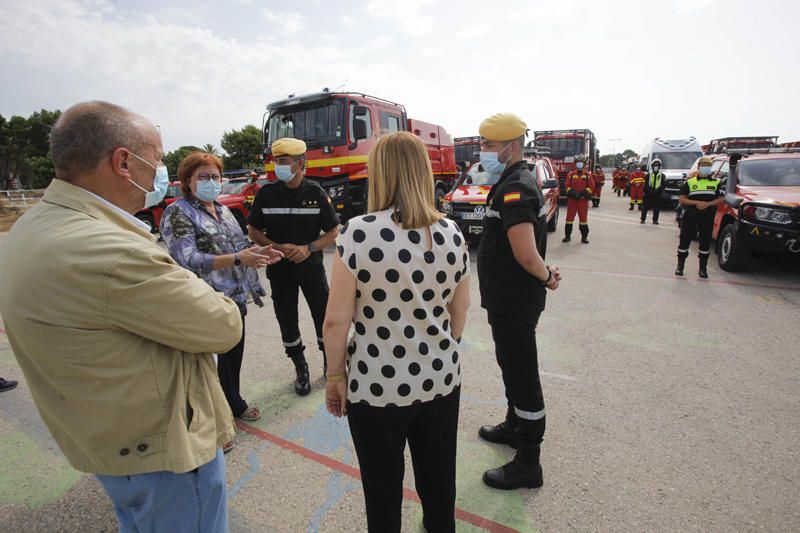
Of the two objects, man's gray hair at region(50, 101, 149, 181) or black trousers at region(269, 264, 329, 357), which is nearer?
man's gray hair at region(50, 101, 149, 181)

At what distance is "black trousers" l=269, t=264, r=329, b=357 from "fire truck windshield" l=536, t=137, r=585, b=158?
1801 centimetres

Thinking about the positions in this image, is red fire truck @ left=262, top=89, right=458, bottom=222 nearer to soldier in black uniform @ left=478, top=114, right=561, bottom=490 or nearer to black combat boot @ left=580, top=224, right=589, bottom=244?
black combat boot @ left=580, top=224, right=589, bottom=244

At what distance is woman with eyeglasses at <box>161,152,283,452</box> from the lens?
2623 millimetres

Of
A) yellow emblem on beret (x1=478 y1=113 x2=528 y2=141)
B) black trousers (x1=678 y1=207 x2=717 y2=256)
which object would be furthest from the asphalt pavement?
yellow emblem on beret (x1=478 y1=113 x2=528 y2=141)

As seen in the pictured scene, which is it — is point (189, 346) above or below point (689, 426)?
above

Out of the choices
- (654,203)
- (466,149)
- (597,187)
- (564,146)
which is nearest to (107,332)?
(654,203)

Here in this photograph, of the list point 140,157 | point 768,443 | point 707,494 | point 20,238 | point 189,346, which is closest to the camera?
point 20,238

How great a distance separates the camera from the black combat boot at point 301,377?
11.2ft

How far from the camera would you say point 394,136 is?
4.93ft

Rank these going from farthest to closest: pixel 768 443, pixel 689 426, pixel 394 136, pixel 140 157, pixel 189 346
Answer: pixel 689 426, pixel 768 443, pixel 394 136, pixel 140 157, pixel 189 346

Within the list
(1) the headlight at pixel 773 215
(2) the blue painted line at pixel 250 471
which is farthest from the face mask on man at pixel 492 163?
(1) the headlight at pixel 773 215

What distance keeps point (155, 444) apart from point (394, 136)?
1.25 meters

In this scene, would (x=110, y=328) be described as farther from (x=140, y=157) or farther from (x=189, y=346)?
(x=140, y=157)

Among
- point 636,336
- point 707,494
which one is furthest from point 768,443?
point 636,336
